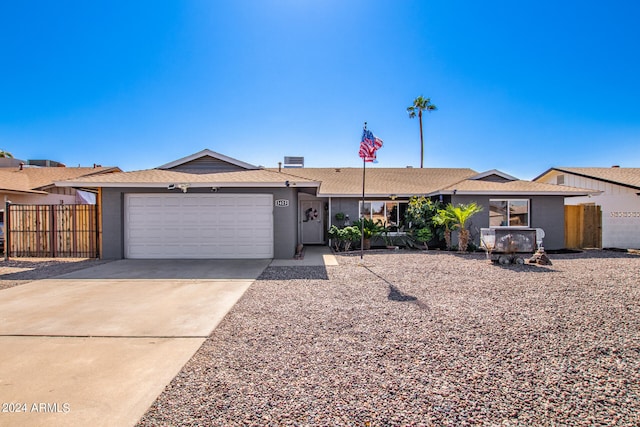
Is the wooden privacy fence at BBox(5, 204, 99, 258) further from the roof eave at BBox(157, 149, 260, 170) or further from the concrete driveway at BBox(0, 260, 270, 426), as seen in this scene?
the concrete driveway at BBox(0, 260, 270, 426)

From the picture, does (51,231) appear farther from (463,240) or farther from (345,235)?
(463,240)

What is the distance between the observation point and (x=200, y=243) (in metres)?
10.2

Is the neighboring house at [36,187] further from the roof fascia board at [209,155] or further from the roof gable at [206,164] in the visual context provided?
the roof gable at [206,164]

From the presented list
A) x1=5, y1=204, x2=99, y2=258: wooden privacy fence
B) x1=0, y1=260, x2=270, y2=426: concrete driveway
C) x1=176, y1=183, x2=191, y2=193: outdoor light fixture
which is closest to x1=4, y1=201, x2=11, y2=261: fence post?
A: x1=5, y1=204, x2=99, y2=258: wooden privacy fence

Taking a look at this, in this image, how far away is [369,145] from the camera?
9.69m

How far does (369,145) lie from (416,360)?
752 centimetres

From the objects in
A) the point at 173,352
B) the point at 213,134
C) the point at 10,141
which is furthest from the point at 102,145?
the point at 173,352

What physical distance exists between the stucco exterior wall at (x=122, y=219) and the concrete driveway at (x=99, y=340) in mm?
2980

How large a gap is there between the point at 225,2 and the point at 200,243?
7526 millimetres

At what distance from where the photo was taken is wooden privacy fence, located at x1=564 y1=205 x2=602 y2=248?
534 inches

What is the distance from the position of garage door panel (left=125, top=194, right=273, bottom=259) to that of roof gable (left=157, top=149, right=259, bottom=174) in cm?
213

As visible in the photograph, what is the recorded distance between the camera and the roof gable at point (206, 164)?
12000 mm

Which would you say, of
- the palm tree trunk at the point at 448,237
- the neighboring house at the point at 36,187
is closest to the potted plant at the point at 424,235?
the palm tree trunk at the point at 448,237

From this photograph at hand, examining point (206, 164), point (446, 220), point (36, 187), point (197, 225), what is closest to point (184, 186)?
point (197, 225)
